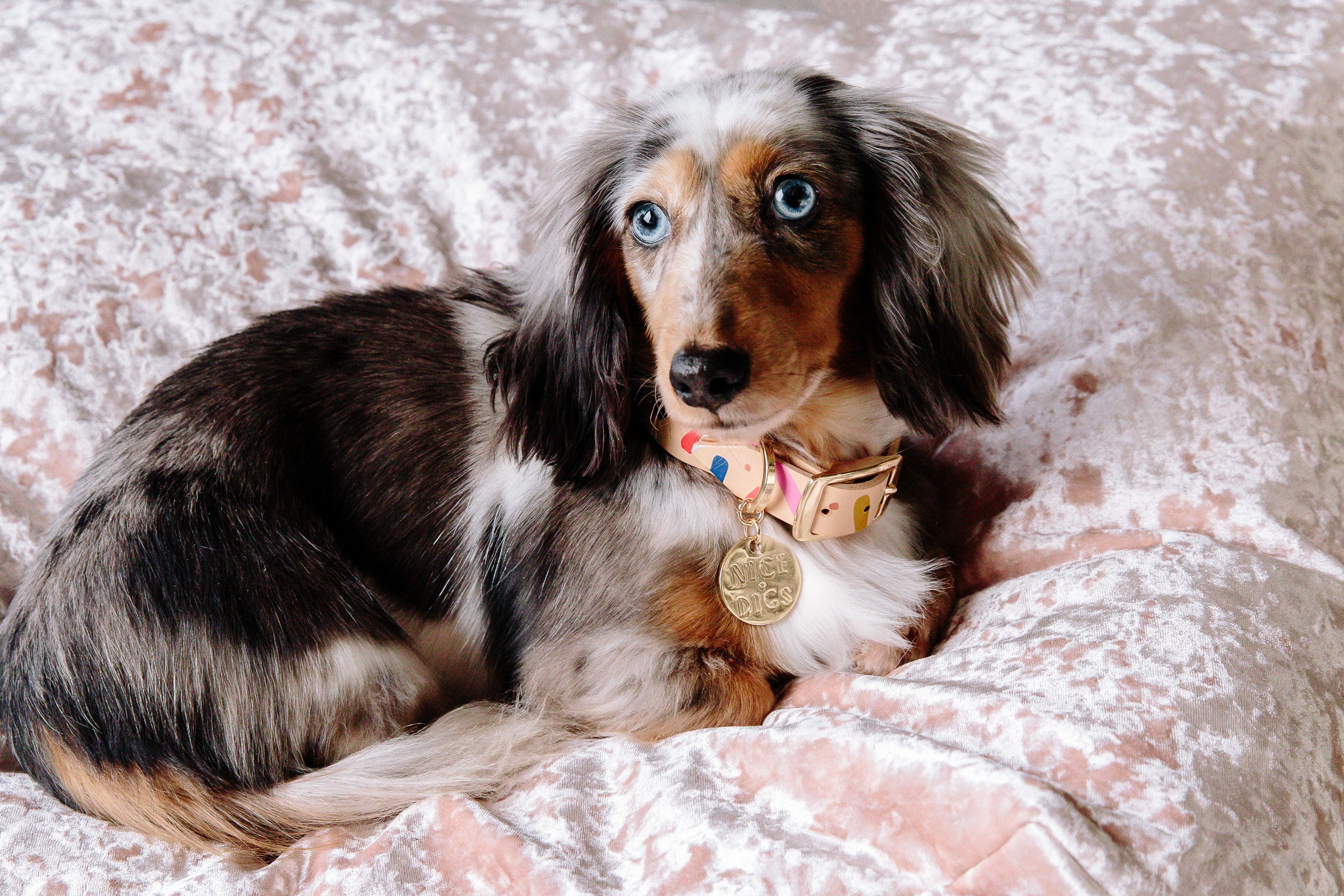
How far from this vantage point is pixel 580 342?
1.71 m

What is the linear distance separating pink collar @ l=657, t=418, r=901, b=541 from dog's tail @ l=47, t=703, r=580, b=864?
0.55 m

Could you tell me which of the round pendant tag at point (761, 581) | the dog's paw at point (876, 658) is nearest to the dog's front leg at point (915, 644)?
the dog's paw at point (876, 658)

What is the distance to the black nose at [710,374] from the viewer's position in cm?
133

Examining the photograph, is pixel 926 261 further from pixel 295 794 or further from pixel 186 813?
pixel 186 813

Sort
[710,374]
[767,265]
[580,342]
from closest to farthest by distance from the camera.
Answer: [710,374]
[767,265]
[580,342]

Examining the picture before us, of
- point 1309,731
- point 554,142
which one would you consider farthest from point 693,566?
point 554,142

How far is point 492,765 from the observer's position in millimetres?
1607

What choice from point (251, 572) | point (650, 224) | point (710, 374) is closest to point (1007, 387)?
point (650, 224)

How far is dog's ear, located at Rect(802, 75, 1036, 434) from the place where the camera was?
A: 1.64 metres

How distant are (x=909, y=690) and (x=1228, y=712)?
0.40 meters

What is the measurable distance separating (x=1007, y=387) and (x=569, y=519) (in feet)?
3.26

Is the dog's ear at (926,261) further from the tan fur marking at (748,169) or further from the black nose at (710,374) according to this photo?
the black nose at (710,374)

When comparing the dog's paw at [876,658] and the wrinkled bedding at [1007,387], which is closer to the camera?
the wrinkled bedding at [1007,387]

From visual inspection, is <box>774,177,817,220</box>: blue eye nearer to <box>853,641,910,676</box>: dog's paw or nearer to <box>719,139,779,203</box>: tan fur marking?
<box>719,139,779,203</box>: tan fur marking
